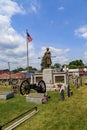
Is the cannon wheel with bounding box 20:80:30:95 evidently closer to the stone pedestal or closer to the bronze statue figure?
the stone pedestal

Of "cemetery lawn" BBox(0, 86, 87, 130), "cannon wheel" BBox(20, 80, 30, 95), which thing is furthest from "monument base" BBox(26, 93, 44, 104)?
"cannon wheel" BBox(20, 80, 30, 95)

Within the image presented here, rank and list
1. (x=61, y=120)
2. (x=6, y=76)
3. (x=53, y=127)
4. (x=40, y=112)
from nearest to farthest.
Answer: (x=53, y=127) → (x=61, y=120) → (x=40, y=112) → (x=6, y=76)

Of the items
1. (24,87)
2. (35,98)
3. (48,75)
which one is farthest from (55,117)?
(48,75)

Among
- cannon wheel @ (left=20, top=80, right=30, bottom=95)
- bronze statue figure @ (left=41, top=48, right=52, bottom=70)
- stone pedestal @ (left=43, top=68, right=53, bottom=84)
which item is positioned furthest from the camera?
bronze statue figure @ (left=41, top=48, right=52, bottom=70)

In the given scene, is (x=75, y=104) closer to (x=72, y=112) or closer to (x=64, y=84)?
(x=72, y=112)

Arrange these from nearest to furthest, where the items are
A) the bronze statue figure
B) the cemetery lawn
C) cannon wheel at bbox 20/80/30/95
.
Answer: the cemetery lawn → cannon wheel at bbox 20/80/30/95 → the bronze statue figure

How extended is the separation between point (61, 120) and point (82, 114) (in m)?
1.92

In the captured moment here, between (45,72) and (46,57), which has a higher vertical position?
(46,57)

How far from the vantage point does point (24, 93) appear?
2620 centimetres

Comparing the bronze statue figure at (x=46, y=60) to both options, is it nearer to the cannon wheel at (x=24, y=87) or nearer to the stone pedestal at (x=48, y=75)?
the stone pedestal at (x=48, y=75)

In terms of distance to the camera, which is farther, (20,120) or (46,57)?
(46,57)

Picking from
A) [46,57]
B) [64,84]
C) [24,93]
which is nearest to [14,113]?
[24,93]

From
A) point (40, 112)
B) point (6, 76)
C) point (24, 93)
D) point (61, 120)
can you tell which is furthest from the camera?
point (6, 76)

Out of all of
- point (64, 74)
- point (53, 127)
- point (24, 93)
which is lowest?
point (53, 127)
